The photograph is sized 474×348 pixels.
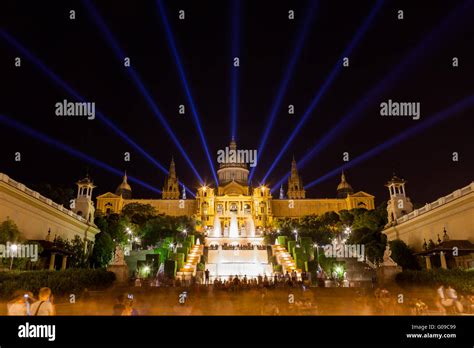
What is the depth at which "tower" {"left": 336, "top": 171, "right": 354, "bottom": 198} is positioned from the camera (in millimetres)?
118562

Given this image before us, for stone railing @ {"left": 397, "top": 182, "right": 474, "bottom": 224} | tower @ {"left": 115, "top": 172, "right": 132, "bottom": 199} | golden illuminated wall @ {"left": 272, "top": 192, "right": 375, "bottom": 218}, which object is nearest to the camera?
stone railing @ {"left": 397, "top": 182, "right": 474, "bottom": 224}

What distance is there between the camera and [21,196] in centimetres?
3300

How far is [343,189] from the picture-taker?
395ft

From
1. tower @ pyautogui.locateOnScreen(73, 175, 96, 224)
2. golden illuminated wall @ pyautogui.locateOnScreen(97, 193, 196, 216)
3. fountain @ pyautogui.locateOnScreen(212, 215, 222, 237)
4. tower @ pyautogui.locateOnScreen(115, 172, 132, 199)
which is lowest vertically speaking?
fountain @ pyautogui.locateOnScreen(212, 215, 222, 237)

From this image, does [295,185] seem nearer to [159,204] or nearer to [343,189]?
[343,189]

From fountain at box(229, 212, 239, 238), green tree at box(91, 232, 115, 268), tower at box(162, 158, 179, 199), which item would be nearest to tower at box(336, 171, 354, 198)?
fountain at box(229, 212, 239, 238)

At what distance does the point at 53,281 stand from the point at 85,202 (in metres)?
34.2

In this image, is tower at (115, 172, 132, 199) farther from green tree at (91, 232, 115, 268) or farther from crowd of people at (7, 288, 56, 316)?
crowd of people at (7, 288, 56, 316)

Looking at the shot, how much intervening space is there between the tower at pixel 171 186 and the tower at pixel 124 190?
9833 mm

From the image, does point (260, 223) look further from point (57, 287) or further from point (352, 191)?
point (57, 287)

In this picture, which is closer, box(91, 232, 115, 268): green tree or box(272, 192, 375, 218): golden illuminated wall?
box(91, 232, 115, 268): green tree

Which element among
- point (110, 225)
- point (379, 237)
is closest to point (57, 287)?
point (110, 225)

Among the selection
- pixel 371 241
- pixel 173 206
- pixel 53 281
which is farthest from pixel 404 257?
pixel 173 206

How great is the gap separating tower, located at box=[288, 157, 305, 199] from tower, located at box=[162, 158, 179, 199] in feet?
110
